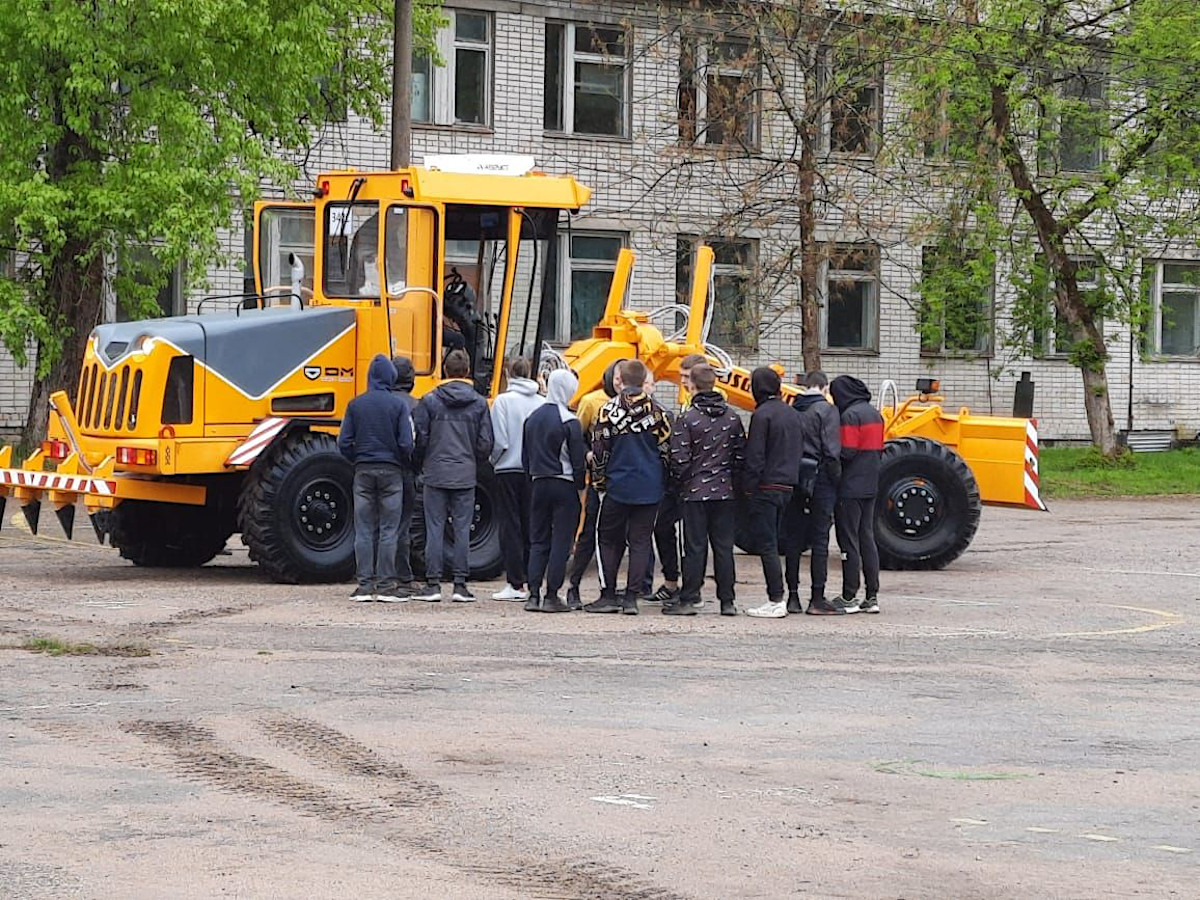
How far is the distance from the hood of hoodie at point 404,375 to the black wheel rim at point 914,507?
4.88 meters

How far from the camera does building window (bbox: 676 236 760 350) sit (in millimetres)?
32812

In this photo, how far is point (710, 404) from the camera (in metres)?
15.1

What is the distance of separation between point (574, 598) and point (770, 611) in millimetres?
1449

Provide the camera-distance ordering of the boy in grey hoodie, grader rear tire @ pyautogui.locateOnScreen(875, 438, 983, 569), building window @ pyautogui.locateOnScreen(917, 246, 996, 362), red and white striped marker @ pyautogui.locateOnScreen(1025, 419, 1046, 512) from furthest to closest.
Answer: building window @ pyautogui.locateOnScreen(917, 246, 996, 362) → red and white striped marker @ pyautogui.locateOnScreen(1025, 419, 1046, 512) → grader rear tire @ pyautogui.locateOnScreen(875, 438, 983, 569) → the boy in grey hoodie

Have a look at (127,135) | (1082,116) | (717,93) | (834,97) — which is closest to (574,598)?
(127,135)

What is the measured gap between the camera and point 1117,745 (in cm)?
984

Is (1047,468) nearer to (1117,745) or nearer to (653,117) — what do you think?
(653,117)

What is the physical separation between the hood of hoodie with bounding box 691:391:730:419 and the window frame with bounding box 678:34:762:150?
53.7 ft

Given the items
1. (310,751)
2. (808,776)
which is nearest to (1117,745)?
(808,776)

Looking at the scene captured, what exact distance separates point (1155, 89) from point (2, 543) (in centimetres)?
1988

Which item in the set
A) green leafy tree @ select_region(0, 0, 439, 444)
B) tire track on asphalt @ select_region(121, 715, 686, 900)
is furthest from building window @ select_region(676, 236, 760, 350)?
tire track on asphalt @ select_region(121, 715, 686, 900)

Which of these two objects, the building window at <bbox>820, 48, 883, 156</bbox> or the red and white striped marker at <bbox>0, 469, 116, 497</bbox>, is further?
the building window at <bbox>820, 48, 883, 156</bbox>

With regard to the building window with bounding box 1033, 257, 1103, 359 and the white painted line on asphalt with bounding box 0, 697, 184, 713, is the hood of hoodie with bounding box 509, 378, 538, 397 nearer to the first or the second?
the white painted line on asphalt with bounding box 0, 697, 184, 713

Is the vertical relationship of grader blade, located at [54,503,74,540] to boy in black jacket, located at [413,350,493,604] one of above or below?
below
